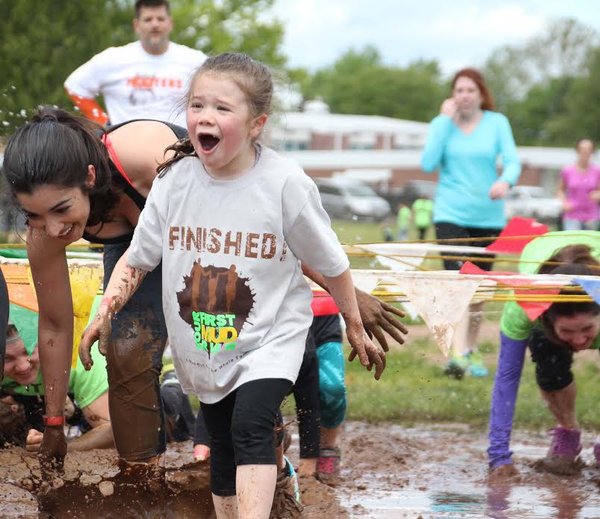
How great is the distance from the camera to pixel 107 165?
371 cm

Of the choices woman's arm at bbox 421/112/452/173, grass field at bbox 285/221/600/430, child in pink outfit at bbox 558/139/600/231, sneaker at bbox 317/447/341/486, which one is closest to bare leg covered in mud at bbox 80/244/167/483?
sneaker at bbox 317/447/341/486

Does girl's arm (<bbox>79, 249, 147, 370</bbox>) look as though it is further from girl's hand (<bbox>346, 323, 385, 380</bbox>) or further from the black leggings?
girl's hand (<bbox>346, 323, 385, 380</bbox>)

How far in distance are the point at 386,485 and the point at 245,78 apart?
2.37 metres

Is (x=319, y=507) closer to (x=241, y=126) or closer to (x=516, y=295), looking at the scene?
(x=516, y=295)

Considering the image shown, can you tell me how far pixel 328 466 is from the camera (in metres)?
4.99

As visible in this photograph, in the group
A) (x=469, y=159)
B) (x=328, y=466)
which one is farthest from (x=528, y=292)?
(x=469, y=159)

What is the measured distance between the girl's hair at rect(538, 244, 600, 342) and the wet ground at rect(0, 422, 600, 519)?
0.72m

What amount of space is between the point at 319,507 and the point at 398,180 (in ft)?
173

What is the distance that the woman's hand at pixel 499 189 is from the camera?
7230mm

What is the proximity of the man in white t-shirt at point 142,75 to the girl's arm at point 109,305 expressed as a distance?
3493mm

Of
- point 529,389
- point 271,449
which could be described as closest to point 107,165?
point 271,449

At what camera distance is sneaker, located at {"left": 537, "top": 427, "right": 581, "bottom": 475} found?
5.40 meters

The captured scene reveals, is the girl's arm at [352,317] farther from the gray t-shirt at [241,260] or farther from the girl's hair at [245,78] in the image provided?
the girl's hair at [245,78]

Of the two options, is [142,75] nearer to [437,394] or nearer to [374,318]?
[437,394]
